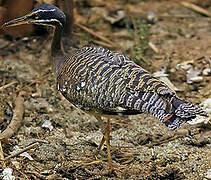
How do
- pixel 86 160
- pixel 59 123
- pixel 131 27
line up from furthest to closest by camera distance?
pixel 131 27, pixel 59 123, pixel 86 160

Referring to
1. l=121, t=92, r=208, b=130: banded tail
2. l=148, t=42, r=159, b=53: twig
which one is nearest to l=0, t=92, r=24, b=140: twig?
l=121, t=92, r=208, b=130: banded tail

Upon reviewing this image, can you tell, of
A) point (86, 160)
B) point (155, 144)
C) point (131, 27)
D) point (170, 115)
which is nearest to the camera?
point (170, 115)

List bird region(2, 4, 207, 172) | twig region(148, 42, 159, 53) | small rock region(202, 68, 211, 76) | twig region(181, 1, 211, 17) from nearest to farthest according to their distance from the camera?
bird region(2, 4, 207, 172), small rock region(202, 68, 211, 76), twig region(148, 42, 159, 53), twig region(181, 1, 211, 17)

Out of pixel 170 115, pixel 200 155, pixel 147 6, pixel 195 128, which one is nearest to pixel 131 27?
pixel 147 6

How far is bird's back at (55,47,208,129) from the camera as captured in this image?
4.57 m

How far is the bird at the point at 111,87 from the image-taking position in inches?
178

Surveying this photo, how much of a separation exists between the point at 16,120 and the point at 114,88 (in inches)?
68.7

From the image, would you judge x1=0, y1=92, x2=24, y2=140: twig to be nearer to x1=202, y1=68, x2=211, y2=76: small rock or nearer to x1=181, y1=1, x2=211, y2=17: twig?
x1=202, y1=68, x2=211, y2=76: small rock

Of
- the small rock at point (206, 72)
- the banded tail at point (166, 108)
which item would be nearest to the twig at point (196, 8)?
the small rock at point (206, 72)

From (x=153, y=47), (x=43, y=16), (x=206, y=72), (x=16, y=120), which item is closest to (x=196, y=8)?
(x=153, y=47)

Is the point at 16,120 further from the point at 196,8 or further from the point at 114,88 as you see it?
the point at 196,8

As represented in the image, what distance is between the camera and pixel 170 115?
4.47 m

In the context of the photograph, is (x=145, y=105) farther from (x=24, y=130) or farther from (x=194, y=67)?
(x=194, y=67)

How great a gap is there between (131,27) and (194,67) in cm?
172
